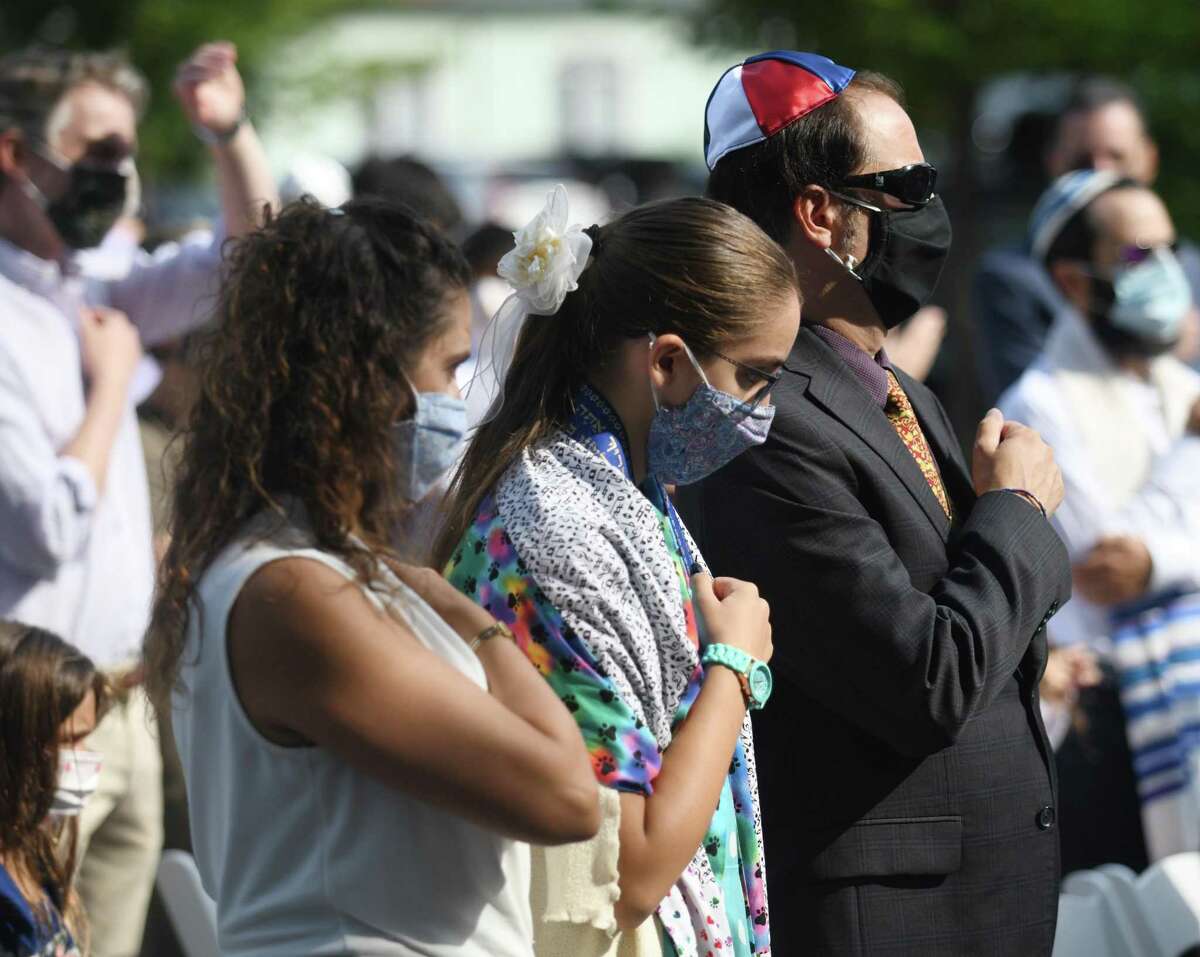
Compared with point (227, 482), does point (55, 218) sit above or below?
above

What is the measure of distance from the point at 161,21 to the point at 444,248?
1455cm

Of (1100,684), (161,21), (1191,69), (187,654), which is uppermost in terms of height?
(161,21)

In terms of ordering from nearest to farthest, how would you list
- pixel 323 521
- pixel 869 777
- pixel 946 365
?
pixel 323 521, pixel 869 777, pixel 946 365

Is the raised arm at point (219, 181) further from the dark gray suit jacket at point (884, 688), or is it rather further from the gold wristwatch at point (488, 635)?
the gold wristwatch at point (488, 635)

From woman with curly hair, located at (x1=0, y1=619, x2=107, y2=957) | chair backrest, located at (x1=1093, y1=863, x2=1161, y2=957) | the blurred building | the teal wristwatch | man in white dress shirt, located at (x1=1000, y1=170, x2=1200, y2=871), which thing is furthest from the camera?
the blurred building

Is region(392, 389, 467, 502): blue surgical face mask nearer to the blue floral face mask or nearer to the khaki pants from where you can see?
the blue floral face mask

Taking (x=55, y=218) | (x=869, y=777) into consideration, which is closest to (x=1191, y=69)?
(x=55, y=218)

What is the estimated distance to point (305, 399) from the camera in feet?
6.61

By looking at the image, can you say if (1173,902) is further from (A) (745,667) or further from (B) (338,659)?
(B) (338,659)

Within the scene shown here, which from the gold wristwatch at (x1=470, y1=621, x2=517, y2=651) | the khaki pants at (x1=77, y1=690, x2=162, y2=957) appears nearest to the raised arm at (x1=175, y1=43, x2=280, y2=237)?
the khaki pants at (x1=77, y1=690, x2=162, y2=957)

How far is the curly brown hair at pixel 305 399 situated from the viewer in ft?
6.59

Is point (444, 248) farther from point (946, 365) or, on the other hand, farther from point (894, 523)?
point (946, 365)

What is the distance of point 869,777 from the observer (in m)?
2.64

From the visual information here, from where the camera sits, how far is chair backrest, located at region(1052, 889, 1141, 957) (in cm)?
360
